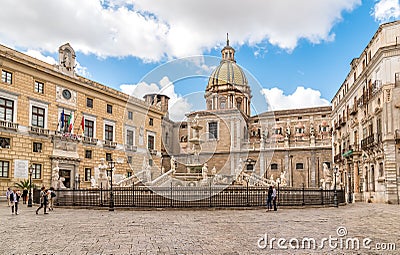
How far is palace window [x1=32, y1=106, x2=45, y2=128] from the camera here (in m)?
31.5

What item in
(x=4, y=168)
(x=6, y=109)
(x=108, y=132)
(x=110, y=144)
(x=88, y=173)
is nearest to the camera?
(x=4, y=168)

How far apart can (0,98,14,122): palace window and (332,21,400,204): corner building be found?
26.1m

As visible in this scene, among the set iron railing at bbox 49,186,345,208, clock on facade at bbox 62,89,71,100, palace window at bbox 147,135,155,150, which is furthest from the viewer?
palace window at bbox 147,135,155,150

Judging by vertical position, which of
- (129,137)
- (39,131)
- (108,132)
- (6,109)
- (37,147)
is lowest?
(37,147)

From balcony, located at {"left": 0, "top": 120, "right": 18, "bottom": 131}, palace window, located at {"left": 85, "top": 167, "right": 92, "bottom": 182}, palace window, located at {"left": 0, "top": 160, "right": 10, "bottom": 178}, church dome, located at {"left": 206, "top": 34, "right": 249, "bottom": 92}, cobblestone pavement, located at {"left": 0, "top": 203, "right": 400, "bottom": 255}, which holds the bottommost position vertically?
cobblestone pavement, located at {"left": 0, "top": 203, "right": 400, "bottom": 255}

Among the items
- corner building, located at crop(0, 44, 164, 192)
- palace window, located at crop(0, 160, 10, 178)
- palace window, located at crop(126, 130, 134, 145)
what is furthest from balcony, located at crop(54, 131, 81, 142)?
palace window, located at crop(126, 130, 134, 145)

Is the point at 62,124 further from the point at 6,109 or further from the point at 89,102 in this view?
the point at 6,109

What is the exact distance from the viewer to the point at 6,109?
29000mm

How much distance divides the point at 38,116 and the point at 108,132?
31.0 ft

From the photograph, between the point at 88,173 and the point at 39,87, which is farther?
the point at 88,173

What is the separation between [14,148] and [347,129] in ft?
108

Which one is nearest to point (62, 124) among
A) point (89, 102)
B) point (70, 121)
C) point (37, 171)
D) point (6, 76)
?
point (70, 121)

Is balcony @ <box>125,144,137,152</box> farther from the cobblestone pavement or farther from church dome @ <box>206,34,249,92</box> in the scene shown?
the cobblestone pavement

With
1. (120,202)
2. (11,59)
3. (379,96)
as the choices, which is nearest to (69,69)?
(11,59)
